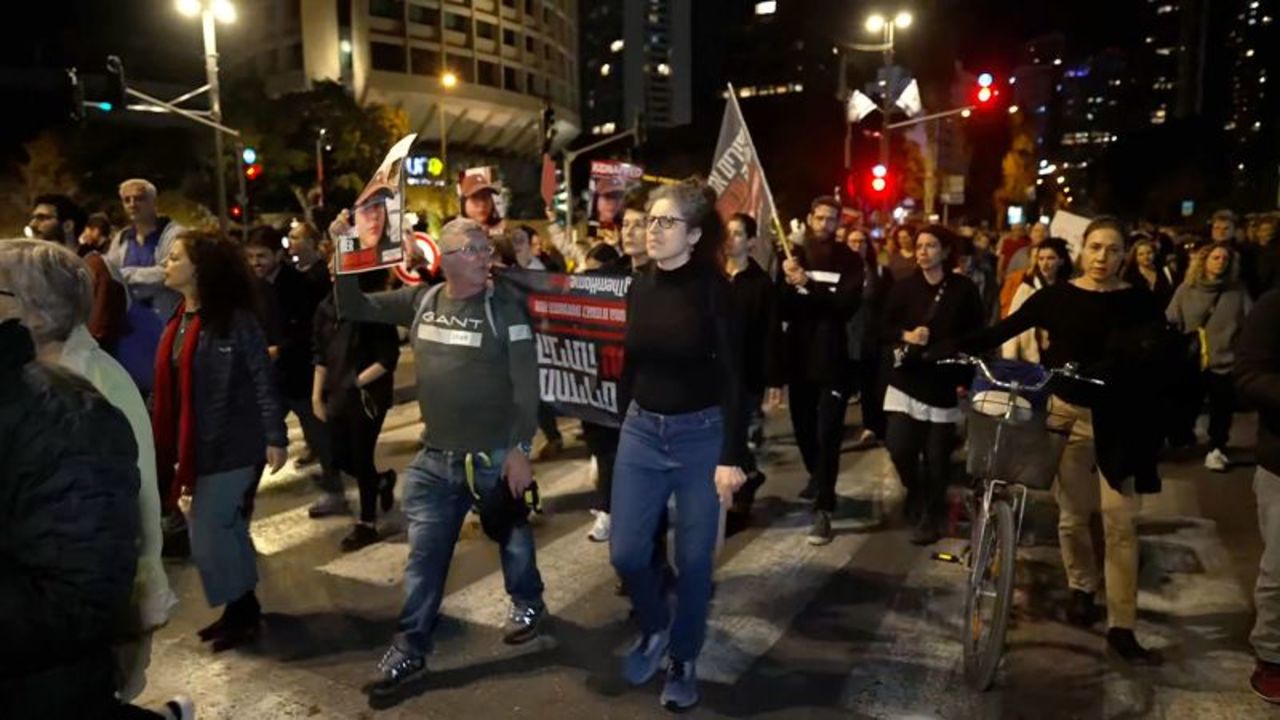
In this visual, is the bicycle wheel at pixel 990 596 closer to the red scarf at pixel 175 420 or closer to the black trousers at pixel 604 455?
the black trousers at pixel 604 455

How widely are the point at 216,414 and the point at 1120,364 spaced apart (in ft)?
13.9

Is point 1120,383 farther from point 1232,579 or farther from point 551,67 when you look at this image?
point 551,67

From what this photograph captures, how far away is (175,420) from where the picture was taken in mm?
4566

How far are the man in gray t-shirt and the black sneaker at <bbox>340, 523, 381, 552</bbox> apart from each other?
6.51 feet

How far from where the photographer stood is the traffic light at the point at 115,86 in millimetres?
19484

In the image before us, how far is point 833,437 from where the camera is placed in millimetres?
6461

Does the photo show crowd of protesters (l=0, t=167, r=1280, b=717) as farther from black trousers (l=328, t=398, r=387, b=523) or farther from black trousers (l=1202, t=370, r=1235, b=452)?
black trousers (l=1202, t=370, r=1235, b=452)

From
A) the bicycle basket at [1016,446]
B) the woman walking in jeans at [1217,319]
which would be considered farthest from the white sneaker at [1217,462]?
the bicycle basket at [1016,446]

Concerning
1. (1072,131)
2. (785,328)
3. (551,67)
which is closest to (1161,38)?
(1072,131)

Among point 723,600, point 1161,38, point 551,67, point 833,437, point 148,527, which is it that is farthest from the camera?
point 1161,38

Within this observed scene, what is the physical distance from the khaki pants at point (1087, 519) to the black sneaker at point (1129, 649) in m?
0.04

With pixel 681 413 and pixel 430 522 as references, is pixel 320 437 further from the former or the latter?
pixel 681 413

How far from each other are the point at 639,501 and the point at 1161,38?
172690mm

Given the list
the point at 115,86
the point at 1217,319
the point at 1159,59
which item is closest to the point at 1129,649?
the point at 1217,319
